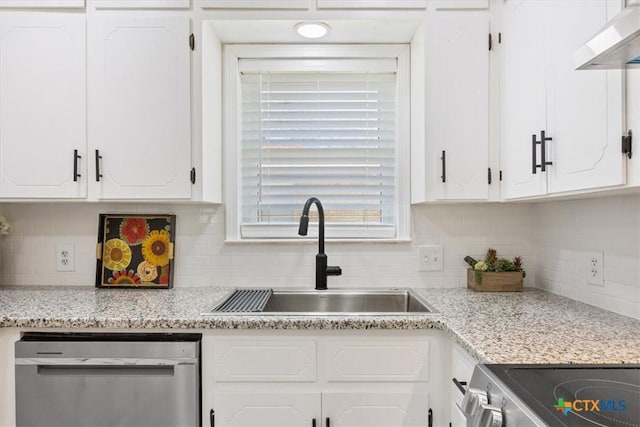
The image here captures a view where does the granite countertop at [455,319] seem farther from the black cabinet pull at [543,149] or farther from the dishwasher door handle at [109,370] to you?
the black cabinet pull at [543,149]

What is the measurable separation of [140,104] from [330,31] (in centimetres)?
93

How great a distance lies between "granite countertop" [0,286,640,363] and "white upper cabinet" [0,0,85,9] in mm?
Answer: 1282

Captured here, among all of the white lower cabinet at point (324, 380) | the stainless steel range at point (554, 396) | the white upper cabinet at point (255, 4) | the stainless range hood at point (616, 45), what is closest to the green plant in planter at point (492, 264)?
the white lower cabinet at point (324, 380)

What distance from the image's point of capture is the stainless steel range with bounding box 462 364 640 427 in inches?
28.8

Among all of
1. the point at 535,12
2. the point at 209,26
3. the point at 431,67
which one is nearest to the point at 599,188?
the point at 535,12

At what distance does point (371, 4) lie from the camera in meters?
1.74

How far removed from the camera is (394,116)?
211cm

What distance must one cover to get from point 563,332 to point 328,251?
1.10 meters

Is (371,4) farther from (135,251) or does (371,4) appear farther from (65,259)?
(65,259)

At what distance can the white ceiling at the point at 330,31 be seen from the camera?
179 centimetres

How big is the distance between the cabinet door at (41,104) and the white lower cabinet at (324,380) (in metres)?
1.07

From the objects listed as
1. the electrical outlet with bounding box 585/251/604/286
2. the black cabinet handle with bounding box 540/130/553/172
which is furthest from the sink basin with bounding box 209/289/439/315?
the black cabinet handle with bounding box 540/130/553/172

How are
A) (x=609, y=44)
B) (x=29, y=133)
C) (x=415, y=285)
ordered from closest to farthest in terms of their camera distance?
(x=609, y=44) → (x=29, y=133) → (x=415, y=285)

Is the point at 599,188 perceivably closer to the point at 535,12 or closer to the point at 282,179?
the point at 535,12
